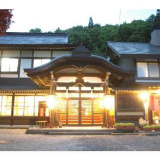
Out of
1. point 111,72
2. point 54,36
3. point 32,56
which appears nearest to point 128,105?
point 111,72

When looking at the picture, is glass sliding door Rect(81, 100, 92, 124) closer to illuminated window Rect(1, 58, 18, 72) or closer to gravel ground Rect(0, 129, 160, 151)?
gravel ground Rect(0, 129, 160, 151)

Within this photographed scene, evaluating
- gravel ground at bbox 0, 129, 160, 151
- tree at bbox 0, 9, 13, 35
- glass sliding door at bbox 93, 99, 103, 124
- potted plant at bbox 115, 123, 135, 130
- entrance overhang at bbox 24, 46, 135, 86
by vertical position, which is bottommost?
gravel ground at bbox 0, 129, 160, 151

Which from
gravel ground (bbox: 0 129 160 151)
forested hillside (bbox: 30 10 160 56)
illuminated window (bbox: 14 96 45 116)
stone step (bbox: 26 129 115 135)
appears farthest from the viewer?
forested hillside (bbox: 30 10 160 56)

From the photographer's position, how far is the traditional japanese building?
456 inches

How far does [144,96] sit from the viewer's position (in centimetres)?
1306

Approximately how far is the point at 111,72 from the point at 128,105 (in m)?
3.36

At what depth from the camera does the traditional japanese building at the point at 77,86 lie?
11586 millimetres

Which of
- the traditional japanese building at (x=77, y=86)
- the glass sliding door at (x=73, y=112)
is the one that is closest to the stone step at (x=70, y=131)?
the traditional japanese building at (x=77, y=86)

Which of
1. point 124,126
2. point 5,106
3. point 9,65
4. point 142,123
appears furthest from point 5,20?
point 142,123

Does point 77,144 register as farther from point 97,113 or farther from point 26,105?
point 26,105

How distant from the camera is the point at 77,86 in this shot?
13.3 m

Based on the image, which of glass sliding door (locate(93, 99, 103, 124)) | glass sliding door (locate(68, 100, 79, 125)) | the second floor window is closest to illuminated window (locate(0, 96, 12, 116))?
glass sliding door (locate(68, 100, 79, 125))

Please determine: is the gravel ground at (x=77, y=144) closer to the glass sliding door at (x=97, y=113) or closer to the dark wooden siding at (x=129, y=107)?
the dark wooden siding at (x=129, y=107)

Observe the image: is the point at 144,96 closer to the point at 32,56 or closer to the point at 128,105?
the point at 128,105
